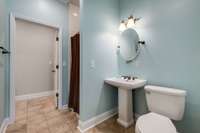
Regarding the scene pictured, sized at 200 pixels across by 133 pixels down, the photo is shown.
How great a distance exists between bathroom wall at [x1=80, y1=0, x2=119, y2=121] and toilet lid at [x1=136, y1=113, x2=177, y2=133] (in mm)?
964

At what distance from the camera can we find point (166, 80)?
1.80 metres

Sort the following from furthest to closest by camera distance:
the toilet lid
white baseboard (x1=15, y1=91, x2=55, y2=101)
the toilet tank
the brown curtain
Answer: white baseboard (x1=15, y1=91, x2=55, y2=101), the brown curtain, the toilet tank, the toilet lid

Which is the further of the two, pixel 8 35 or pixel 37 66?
pixel 37 66

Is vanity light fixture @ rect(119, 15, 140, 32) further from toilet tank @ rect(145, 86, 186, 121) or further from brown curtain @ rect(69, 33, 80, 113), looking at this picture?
toilet tank @ rect(145, 86, 186, 121)

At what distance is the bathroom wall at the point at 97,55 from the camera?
1.89 m

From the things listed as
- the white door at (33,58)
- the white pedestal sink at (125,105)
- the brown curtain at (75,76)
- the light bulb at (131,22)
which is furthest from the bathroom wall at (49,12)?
the light bulb at (131,22)

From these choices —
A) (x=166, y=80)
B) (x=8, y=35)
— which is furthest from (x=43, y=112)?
(x=166, y=80)

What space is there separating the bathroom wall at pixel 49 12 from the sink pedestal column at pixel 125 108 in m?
1.41

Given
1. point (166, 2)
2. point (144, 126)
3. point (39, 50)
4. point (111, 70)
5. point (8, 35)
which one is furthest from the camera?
point (39, 50)

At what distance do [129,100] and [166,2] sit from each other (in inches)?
69.1

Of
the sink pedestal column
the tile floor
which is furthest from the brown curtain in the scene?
the sink pedestal column

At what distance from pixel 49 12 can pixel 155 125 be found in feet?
9.53

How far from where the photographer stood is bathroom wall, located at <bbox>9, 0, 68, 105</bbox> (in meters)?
2.20

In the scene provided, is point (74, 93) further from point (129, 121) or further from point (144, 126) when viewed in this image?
point (144, 126)
